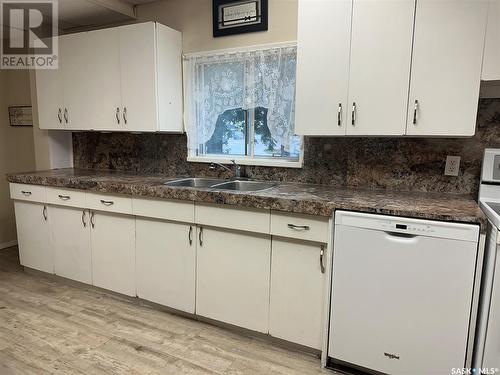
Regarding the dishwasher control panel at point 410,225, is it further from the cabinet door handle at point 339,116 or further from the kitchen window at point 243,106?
the kitchen window at point 243,106

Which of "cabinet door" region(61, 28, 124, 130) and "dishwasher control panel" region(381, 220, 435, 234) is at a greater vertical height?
"cabinet door" region(61, 28, 124, 130)

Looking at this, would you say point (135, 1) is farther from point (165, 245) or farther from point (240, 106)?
point (165, 245)

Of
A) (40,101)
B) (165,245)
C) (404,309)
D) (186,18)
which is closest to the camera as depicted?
(404,309)

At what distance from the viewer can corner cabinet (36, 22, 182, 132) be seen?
2617 mm

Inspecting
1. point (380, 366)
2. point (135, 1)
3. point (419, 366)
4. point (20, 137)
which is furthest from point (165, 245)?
point (20, 137)

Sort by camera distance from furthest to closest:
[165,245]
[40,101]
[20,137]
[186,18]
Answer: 1. [20,137]
2. [40,101]
3. [186,18]
4. [165,245]

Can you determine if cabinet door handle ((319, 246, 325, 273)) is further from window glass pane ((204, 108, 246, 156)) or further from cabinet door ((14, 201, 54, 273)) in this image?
cabinet door ((14, 201, 54, 273))

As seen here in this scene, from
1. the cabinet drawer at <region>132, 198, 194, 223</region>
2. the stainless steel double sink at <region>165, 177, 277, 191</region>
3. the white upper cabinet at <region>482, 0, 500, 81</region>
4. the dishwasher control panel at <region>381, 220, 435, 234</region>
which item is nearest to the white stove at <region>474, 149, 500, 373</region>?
the dishwasher control panel at <region>381, 220, 435, 234</region>

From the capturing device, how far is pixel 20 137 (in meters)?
3.87

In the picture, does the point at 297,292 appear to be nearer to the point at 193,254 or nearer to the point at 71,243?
the point at 193,254

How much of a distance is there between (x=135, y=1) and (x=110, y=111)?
0.98 metres

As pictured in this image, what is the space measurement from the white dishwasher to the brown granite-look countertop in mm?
45

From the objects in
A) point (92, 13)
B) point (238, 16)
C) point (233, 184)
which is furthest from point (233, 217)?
point (92, 13)

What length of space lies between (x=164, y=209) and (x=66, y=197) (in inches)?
39.1
